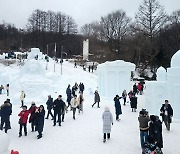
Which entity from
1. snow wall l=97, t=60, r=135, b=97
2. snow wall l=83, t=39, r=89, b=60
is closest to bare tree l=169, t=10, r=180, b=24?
snow wall l=83, t=39, r=89, b=60

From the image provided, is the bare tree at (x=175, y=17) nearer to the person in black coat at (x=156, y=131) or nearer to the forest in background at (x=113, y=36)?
the forest in background at (x=113, y=36)

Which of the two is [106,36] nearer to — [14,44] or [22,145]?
[14,44]

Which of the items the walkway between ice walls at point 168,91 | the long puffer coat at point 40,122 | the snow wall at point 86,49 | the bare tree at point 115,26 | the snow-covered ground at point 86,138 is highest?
the bare tree at point 115,26

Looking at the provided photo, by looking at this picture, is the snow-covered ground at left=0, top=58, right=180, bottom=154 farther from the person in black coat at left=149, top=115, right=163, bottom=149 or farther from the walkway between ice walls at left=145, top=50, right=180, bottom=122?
the walkway between ice walls at left=145, top=50, right=180, bottom=122

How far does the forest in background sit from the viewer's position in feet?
155

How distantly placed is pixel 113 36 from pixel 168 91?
42390mm

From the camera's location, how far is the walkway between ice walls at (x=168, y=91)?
16.0 meters

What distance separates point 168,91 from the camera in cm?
1666

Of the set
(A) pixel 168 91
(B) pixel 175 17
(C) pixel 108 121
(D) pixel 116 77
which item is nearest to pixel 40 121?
(C) pixel 108 121

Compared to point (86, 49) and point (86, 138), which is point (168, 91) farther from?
point (86, 49)

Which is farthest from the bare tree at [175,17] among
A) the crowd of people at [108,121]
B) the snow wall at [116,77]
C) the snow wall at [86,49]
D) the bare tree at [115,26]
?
the crowd of people at [108,121]

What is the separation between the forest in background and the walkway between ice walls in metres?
26.0

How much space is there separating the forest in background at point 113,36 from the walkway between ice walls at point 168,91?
26.0 metres

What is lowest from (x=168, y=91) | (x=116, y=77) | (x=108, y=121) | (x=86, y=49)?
(x=108, y=121)
